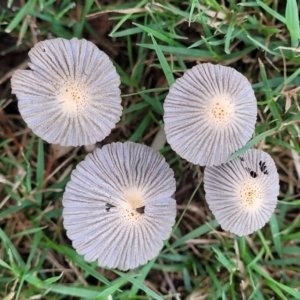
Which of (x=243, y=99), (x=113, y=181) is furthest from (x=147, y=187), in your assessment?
(x=243, y=99)

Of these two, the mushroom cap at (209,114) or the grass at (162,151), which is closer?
the mushroom cap at (209,114)

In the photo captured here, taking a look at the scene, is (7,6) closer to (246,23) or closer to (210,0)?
(210,0)

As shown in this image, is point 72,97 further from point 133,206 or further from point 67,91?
point 133,206

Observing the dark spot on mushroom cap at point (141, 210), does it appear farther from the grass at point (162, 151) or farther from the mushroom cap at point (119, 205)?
the grass at point (162, 151)

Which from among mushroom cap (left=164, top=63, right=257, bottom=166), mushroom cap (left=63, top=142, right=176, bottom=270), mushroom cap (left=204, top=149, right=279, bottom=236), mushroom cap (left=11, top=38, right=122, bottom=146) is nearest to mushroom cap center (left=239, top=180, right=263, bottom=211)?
mushroom cap (left=204, top=149, right=279, bottom=236)

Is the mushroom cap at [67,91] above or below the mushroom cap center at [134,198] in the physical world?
above

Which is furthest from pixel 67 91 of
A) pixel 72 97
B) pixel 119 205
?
pixel 119 205

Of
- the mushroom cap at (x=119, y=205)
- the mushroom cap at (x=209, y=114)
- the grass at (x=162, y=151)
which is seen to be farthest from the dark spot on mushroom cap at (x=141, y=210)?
the grass at (x=162, y=151)

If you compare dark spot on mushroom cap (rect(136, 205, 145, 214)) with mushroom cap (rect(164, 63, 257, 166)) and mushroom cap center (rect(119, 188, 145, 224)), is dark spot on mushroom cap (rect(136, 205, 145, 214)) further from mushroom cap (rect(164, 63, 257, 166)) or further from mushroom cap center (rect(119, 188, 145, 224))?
mushroom cap (rect(164, 63, 257, 166))
